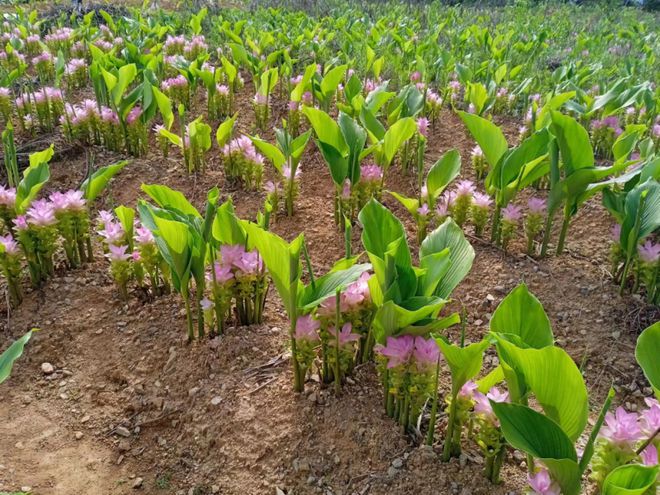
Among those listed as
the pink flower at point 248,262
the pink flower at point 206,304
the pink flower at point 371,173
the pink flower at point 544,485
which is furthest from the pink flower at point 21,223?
the pink flower at point 544,485

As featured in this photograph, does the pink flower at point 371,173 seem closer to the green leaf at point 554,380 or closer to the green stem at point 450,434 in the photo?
the green stem at point 450,434

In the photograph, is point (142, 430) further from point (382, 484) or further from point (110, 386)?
point (382, 484)

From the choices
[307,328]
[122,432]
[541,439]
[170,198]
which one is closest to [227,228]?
[170,198]

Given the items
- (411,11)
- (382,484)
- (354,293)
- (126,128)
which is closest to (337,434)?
(382,484)

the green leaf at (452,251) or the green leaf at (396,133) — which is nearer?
the green leaf at (452,251)

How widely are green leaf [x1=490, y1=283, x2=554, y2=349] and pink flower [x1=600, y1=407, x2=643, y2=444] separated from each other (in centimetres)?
22

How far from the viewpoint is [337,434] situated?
172cm

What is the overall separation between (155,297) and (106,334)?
246mm

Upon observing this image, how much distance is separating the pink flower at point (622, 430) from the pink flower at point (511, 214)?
1.34m

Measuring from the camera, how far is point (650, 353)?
1.32 metres

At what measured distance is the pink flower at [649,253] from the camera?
2.18 meters

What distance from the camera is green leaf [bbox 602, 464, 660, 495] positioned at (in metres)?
1.03

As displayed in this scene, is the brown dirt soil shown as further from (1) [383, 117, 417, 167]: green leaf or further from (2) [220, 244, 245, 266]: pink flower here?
(1) [383, 117, 417, 167]: green leaf

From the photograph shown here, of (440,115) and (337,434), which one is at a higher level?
(440,115)
